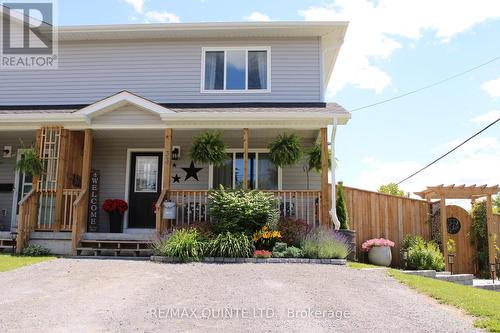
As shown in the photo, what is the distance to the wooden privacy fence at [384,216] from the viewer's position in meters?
12.2

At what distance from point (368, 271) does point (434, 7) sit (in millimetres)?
8138

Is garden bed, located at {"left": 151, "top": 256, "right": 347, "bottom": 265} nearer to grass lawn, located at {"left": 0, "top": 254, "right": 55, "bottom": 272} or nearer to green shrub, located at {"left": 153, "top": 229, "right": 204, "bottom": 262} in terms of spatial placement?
green shrub, located at {"left": 153, "top": 229, "right": 204, "bottom": 262}

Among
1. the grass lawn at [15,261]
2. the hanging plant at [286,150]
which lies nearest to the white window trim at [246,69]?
the hanging plant at [286,150]

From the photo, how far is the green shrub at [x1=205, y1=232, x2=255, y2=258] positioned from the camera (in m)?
9.15

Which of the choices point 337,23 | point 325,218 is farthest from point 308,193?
point 337,23

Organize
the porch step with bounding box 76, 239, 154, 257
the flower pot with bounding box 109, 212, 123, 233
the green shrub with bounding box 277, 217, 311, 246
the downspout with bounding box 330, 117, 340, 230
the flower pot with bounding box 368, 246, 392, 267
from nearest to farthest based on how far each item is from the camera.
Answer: the green shrub with bounding box 277, 217, 311, 246
the porch step with bounding box 76, 239, 154, 257
the downspout with bounding box 330, 117, 340, 230
the flower pot with bounding box 368, 246, 392, 267
the flower pot with bounding box 109, 212, 123, 233

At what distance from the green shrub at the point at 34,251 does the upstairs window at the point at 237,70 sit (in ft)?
19.5

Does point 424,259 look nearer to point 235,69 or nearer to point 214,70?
point 235,69

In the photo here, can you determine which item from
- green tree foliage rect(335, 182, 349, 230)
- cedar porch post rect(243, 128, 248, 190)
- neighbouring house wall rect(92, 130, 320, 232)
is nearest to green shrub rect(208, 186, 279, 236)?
cedar porch post rect(243, 128, 248, 190)

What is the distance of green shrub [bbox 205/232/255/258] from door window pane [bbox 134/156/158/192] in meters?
4.19

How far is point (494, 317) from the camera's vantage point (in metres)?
5.37

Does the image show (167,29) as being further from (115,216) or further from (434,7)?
(434,7)

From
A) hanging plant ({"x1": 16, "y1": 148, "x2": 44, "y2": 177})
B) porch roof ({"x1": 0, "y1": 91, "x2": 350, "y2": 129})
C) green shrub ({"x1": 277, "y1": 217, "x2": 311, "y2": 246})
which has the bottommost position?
green shrub ({"x1": 277, "y1": 217, "x2": 311, "y2": 246})

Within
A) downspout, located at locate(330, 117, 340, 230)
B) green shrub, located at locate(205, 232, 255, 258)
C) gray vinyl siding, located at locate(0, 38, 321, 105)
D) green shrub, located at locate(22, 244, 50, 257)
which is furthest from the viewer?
gray vinyl siding, located at locate(0, 38, 321, 105)
